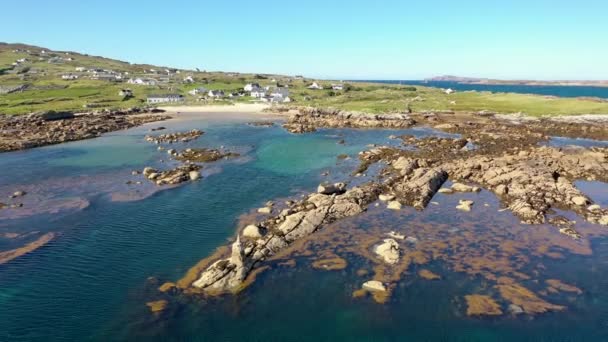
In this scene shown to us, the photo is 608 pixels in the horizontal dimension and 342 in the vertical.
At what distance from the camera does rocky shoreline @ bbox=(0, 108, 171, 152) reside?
77.9 meters

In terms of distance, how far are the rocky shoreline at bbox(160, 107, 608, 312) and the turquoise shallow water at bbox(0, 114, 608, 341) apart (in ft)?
5.88

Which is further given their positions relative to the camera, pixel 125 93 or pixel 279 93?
pixel 279 93

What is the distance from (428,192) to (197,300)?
29696mm

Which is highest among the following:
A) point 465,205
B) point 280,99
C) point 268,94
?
point 268,94

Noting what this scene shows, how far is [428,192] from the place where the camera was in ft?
145

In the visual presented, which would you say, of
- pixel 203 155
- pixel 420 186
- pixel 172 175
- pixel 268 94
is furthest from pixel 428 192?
pixel 268 94

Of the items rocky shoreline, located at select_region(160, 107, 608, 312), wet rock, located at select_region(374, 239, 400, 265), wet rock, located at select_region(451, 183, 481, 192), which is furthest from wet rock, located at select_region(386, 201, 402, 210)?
wet rock, located at select_region(451, 183, 481, 192)

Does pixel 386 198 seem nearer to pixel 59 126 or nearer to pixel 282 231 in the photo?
pixel 282 231

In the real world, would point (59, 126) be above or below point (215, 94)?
below

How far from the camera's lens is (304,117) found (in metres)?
111

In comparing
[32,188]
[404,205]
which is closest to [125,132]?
[32,188]

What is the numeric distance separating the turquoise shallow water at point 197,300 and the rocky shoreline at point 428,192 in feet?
5.88

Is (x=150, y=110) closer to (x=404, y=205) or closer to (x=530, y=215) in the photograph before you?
(x=404, y=205)

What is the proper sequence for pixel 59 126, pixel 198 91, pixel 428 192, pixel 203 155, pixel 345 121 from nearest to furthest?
1. pixel 428 192
2. pixel 203 155
3. pixel 59 126
4. pixel 345 121
5. pixel 198 91
